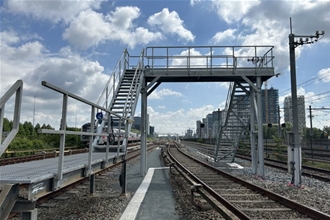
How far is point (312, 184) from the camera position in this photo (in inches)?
410

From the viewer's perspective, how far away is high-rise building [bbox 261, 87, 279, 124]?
3699cm

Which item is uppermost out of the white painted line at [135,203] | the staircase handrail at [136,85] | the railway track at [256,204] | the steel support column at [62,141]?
the staircase handrail at [136,85]

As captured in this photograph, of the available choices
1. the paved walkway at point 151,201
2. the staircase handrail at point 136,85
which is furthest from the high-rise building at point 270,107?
the paved walkway at point 151,201

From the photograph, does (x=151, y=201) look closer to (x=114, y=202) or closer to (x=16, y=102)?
(x=114, y=202)

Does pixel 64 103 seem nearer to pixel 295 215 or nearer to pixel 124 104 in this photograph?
pixel 295 215

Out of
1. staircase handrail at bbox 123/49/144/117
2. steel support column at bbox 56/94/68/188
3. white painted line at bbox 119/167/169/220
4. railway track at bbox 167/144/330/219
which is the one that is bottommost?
white painted line at bbox 119/167/169/220

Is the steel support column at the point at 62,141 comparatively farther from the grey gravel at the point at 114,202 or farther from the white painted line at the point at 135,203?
the white painted line at the point at 135,203

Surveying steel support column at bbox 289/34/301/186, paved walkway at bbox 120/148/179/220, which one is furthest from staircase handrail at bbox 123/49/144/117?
steel support column at bbox 289/34/301/186

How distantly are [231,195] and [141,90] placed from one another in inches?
300

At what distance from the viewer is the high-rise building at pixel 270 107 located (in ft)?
121

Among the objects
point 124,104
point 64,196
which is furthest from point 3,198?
point 124,104

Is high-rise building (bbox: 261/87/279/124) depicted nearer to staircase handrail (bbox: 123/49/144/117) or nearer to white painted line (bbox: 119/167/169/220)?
staircase handrail (bbox: 123/49/144/117)

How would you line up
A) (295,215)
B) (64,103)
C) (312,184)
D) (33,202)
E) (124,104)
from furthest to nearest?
(124,104) < (312,184) < (295,215) < (64,103) < (33,202)

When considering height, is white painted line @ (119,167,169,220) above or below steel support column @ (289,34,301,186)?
below
